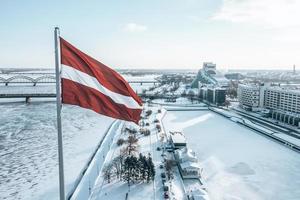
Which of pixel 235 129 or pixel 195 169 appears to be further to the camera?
pixel 235 129

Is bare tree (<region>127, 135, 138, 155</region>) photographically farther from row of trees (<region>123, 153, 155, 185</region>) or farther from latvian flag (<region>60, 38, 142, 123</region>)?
latvian flag (<region>60, 38, 142, 123</region>)

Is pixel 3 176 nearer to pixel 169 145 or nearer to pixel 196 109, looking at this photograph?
pixel 169 145

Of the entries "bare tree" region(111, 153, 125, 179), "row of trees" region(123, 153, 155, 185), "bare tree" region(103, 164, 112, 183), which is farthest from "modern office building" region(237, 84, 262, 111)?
"bare tree" region(103, 164, 112, 183)

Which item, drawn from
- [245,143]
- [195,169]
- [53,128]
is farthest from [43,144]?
[245,143]

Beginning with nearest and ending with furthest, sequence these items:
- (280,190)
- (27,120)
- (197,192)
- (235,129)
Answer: (197,192) → (280,190) → (235,129) → (27,120)

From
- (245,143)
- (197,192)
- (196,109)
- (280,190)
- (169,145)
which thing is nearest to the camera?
(197,192)

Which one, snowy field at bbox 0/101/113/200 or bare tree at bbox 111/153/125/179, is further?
bare tree at bbox 111/153/125/179
